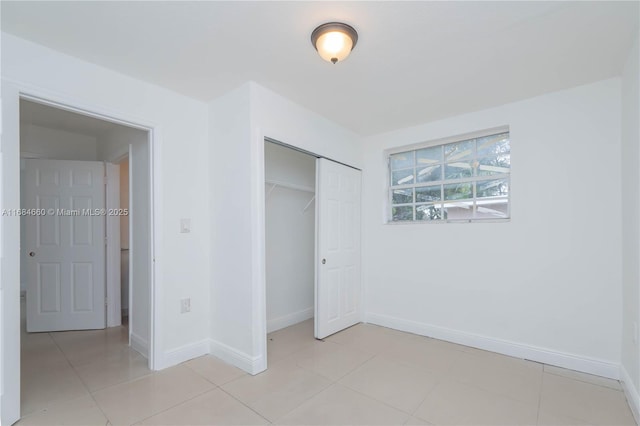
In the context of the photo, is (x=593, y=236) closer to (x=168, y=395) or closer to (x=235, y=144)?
(x=235, y=144)

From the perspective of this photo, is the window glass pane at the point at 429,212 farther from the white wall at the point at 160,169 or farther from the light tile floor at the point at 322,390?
the white wall at the point at 160,169

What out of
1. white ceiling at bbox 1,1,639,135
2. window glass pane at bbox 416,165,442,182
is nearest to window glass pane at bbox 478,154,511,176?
window glass pane at bbox 416,165,442,182

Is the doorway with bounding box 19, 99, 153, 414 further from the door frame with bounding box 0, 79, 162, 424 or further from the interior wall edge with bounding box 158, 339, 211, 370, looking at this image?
the door frame with bounding box 0, 79, 162, 424

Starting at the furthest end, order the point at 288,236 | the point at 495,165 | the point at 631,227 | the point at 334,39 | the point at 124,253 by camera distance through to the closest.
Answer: the point at 124,253, the point at 288,236, the point at 495,165, the point at 631,227, the point at 334,39

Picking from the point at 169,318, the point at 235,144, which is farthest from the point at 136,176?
the point at 169,318

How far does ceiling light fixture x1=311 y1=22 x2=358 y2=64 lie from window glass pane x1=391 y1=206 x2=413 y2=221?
2.31 metres

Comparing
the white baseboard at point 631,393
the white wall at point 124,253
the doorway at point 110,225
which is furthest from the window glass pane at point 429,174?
the white wall at point 124,253

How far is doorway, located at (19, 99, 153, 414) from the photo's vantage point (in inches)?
112

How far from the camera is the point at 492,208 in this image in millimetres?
3266

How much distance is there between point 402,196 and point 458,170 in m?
0.73

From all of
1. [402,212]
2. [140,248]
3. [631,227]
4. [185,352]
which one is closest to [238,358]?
[185,352]

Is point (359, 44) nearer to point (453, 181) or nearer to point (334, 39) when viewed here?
point (334, 39)

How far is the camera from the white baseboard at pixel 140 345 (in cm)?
304

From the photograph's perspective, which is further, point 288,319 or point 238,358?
point 288,319
